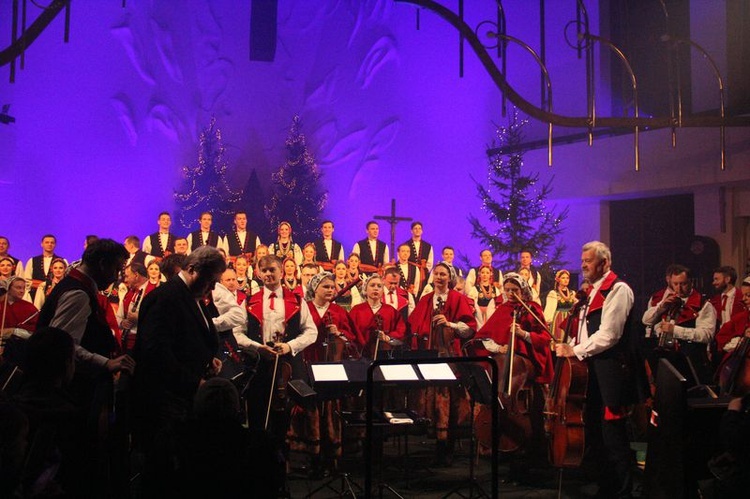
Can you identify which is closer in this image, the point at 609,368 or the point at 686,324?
the point at 609,368

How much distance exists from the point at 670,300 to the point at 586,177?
7765mm

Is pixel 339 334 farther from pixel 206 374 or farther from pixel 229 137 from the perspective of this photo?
pixel 229 137

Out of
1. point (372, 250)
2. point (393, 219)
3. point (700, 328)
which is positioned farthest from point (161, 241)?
point (700, 328)

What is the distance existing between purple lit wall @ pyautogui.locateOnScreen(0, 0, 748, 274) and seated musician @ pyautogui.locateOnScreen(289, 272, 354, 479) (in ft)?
29.4

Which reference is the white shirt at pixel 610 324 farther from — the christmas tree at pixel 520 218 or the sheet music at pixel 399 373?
the christmas tree at pixel 520 218

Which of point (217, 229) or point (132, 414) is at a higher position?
point (217, 229)

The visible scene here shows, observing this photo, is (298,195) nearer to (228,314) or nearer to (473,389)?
(228,314)

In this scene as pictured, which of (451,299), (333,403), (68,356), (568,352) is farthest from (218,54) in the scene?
(68,356)

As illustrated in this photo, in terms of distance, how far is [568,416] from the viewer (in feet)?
18.0

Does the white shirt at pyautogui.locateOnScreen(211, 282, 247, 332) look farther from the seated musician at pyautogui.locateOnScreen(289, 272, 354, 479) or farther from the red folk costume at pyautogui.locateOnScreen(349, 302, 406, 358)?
the red folk costume at pyautogui.locateOnScreen(349, 302, 406, 358)

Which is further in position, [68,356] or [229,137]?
[229,137]

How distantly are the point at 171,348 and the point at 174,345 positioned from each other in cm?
4

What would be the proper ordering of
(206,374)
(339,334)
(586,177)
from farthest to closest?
(586,177), (339,334), (206,374)

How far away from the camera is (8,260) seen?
30.5 feet
